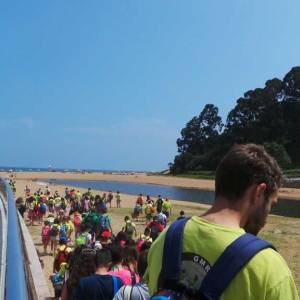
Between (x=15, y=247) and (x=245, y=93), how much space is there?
98833 mm

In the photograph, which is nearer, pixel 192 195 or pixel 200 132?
pixel 192 195

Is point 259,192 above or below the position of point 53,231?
above

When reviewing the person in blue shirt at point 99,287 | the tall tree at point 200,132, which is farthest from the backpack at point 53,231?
the tall tree at point 200,132

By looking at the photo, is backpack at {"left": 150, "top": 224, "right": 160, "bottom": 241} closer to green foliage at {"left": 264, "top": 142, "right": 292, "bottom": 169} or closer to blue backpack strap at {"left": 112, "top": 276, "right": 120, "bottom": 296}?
blue backpack strap at {"left": 112, "top": 276, "right": 120, "bottom": 296}

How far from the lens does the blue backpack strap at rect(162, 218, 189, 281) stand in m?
2.16

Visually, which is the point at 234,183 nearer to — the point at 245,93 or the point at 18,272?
the point at 18,272

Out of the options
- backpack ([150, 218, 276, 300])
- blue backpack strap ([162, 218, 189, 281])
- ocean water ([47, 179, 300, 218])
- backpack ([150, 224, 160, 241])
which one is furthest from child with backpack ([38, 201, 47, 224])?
backpack ([150, 218, 276, 300])

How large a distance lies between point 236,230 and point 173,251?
0.28 meters

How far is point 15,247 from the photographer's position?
442cm

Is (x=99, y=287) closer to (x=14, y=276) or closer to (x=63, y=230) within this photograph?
(x=14, y=276)

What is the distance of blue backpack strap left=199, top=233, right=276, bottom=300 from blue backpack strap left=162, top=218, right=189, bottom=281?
0.17 meters

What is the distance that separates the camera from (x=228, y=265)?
6.57 feet

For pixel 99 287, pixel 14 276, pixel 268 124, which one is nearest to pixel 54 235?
pixel 99 287

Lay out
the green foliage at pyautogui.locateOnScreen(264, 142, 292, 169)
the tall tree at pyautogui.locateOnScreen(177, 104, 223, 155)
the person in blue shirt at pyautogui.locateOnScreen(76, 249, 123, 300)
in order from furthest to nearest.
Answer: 1. the tall tree at pyautogui.locateOnScreen(177, 104, 223, 155)
2. the green foliage at pyautogui.locateOnScreen(264, 142, 292, 169)
3. the person in blue shirt at pyautogui.locateOnScreen(76, 249, 123, 300)
